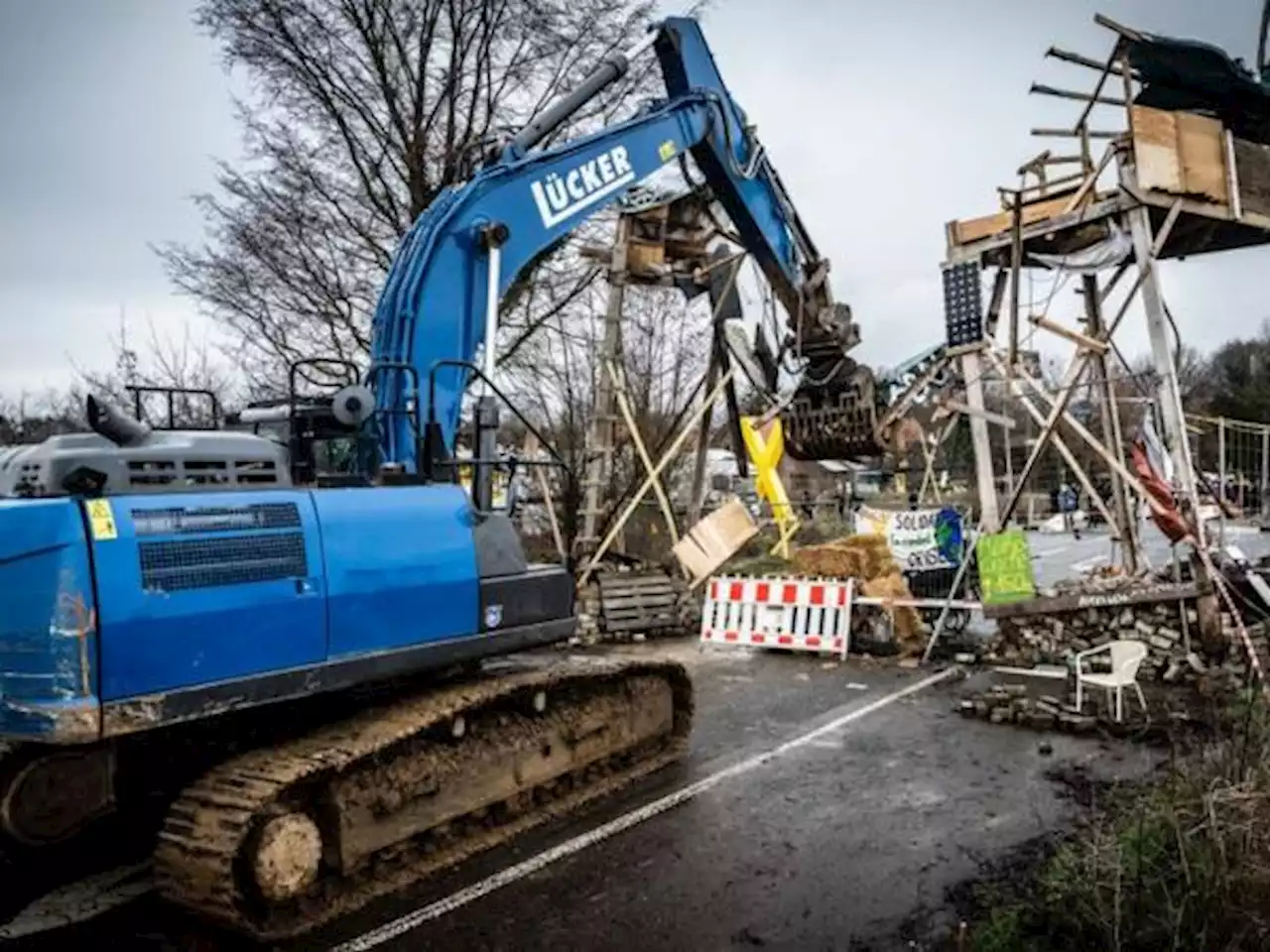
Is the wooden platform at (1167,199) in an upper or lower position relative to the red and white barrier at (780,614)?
upper

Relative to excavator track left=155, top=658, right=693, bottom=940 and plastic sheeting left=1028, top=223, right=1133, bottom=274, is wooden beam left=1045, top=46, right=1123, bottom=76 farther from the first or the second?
excavator track left=155, top=658, right=693, bottom=940

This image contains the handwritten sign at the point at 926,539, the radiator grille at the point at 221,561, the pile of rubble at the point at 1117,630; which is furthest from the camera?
the handwritten sign at the point at 926,539

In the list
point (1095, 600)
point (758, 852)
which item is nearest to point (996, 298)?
point (1095, 600)

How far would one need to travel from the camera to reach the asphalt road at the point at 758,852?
456 cm

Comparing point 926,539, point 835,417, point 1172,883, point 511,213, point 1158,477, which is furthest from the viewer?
point 926,539

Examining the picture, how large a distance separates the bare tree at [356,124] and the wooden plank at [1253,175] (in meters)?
7.71

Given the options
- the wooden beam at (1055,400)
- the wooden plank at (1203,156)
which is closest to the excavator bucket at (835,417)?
the wooden beam at (1055,400)

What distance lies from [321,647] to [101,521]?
1131 millimetres

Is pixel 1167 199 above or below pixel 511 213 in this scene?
above

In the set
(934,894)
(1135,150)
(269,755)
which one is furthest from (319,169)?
(934,894)

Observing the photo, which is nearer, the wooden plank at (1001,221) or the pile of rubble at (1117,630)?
the pile of rubble at (1117,630)

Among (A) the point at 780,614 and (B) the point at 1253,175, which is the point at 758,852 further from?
(B) the point at 1253,175

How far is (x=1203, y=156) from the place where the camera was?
1038 centimetres

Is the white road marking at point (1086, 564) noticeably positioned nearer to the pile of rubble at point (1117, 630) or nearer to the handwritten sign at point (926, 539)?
the handwritten sign at point (926, 539)
